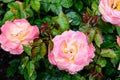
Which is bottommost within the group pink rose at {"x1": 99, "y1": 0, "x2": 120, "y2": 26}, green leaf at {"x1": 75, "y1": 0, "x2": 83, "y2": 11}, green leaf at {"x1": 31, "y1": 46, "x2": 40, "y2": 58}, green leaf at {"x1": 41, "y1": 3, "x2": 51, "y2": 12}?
green leaf at {"x1": 31, "y1": 46, "x2": 40, "y2": 58}

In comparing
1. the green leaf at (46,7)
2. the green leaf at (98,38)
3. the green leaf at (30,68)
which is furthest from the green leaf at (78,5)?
the green leaf at (30,68)

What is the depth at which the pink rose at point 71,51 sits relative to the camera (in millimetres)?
1251

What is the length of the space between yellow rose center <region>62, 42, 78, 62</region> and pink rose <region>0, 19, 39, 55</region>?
0.56ft

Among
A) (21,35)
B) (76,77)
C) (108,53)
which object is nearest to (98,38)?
Result: (108,53)

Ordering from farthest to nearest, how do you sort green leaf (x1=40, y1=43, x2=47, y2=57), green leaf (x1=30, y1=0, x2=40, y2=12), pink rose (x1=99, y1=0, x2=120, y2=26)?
green leaf (x1=30, y1=0, x2=40, y2=12)
green leaf (x1=40, y1=43, x2=47, y2=57)
pink rose (x1=99, y1=0, x2=120, y2=26)

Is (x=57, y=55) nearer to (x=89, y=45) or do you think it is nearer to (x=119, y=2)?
(x=89, y=45)

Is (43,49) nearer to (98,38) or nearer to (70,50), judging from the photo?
(70,50)

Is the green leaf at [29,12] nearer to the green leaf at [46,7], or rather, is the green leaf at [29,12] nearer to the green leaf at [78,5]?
the green leaf at [46,7]

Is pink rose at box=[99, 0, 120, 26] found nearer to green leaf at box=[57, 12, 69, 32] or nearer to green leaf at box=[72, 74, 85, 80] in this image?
green leaf at box=[57, 12, 69, 32]

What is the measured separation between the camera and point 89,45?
1.29m

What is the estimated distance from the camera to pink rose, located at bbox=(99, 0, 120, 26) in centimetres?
122

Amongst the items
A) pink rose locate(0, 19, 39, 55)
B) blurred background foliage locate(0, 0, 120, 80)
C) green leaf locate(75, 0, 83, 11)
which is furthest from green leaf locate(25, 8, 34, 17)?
green leaf locate(75, 0, 83, 11)

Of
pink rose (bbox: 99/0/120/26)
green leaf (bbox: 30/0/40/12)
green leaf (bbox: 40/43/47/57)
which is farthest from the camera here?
green leaf (bbox: 30/0/40/12)

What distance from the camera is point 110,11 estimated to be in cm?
122
